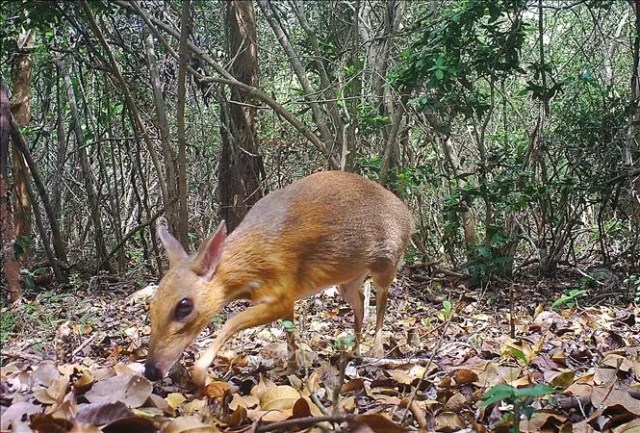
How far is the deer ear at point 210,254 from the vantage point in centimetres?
370

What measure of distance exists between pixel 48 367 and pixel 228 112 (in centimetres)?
572

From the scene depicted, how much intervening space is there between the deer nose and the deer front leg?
0.16 m

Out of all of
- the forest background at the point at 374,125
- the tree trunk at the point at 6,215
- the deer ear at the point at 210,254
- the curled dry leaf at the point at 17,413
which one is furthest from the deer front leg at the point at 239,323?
the forest background at the point at 374,125

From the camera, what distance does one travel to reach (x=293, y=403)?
2.99m

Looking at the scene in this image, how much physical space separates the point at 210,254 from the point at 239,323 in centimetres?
39

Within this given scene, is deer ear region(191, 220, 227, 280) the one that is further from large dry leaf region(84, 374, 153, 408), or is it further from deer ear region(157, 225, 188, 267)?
large dry leaf region(84, 374, 153, 408)

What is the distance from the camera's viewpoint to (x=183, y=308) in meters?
3.54

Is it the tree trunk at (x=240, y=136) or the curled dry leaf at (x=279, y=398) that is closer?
the curled dry leaf at (x=279, y=398)

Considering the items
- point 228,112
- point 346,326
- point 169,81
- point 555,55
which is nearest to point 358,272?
point 346,326

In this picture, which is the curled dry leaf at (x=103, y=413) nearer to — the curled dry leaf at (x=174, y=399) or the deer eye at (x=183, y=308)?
the curled dry leaf at (x=174, y=399)

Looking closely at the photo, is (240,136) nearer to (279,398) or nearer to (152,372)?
(152,372)

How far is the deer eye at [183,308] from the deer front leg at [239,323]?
0.21 metres

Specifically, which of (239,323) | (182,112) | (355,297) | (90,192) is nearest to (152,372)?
(239,323)

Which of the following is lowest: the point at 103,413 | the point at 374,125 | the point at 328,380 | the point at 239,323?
the point at 328,380
